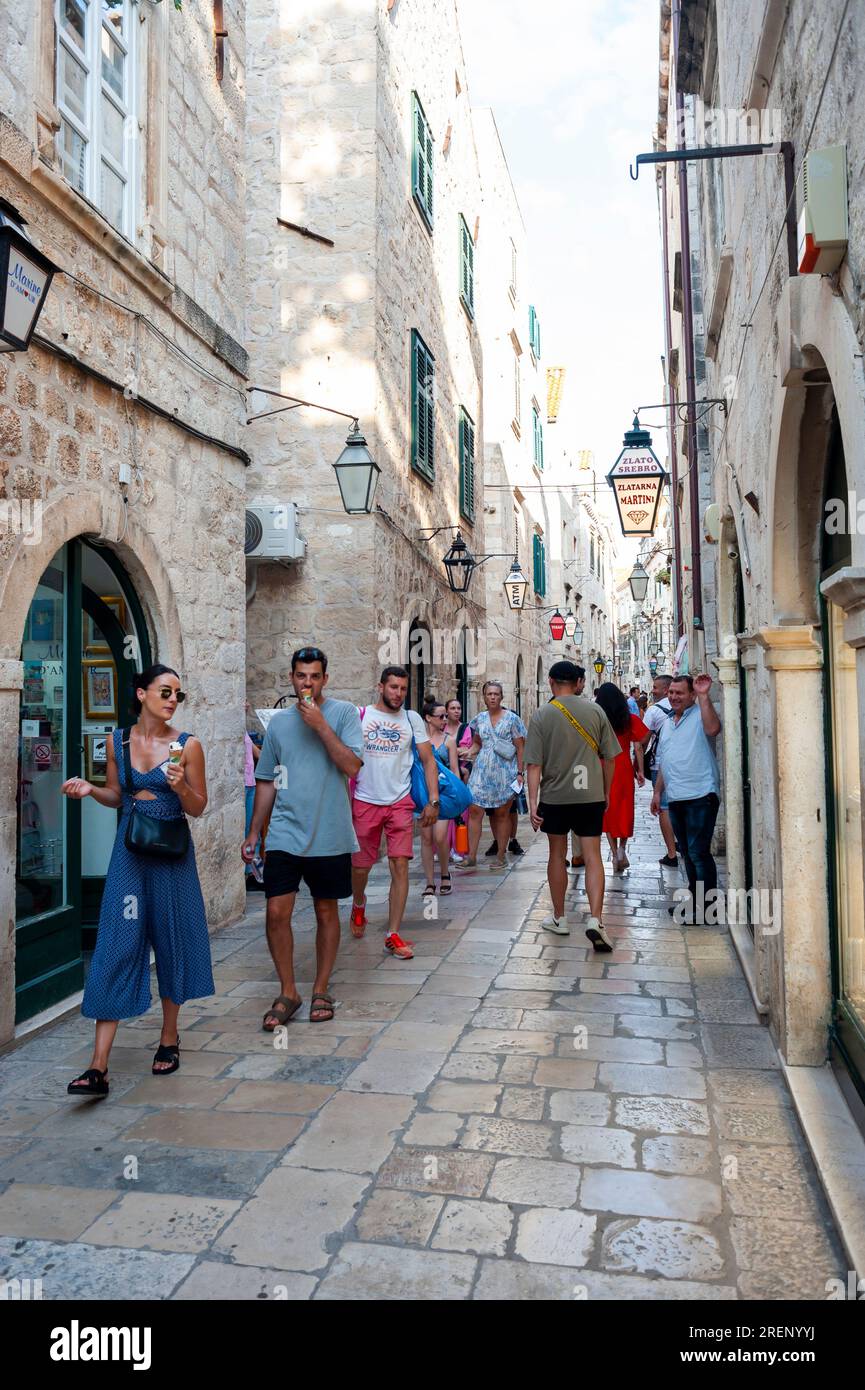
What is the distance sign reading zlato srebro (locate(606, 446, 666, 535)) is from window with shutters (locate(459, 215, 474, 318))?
7.24 m

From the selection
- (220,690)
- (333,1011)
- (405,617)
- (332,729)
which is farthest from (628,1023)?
(405,617)

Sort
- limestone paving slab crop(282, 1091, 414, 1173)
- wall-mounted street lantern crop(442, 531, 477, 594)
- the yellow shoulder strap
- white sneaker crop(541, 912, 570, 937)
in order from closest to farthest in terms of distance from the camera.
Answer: limestone paving slab crop(282, 1091, 414, 1173) → the yellow shoulder strap → white sneaker crop(541, 912, 570, 937) → wall-mounted street lantern crop(442, 531, 477, 594)

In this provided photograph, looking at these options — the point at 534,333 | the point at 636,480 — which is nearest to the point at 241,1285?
the point at 636,480

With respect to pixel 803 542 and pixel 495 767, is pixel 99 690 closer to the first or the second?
pixel 495 767

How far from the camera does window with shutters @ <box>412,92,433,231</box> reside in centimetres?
1189

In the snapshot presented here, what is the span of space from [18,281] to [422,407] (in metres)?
8.83

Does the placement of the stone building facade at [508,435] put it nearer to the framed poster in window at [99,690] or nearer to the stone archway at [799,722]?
the framed poster in window at [99,690]

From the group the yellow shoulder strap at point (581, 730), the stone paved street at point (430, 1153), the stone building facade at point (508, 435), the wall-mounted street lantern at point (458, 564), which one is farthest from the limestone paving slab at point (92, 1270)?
the stone building facade at point (508, 435)

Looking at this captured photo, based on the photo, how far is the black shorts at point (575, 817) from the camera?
6.23m

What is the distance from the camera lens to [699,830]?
6.80m

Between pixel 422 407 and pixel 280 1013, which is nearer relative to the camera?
pixel 280 1013

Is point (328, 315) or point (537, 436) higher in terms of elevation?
point (537, 436)

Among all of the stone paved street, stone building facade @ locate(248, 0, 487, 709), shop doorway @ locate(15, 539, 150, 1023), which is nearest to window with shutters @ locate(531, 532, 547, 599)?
stone building facade @ locate(248, 0, 487, 709)

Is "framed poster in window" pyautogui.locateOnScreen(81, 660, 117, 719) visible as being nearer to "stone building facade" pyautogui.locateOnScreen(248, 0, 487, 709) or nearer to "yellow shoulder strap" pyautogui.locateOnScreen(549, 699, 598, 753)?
"yellow shoulder strap" pyautogui.locateOnScreen(549, 699, 598, 753)
